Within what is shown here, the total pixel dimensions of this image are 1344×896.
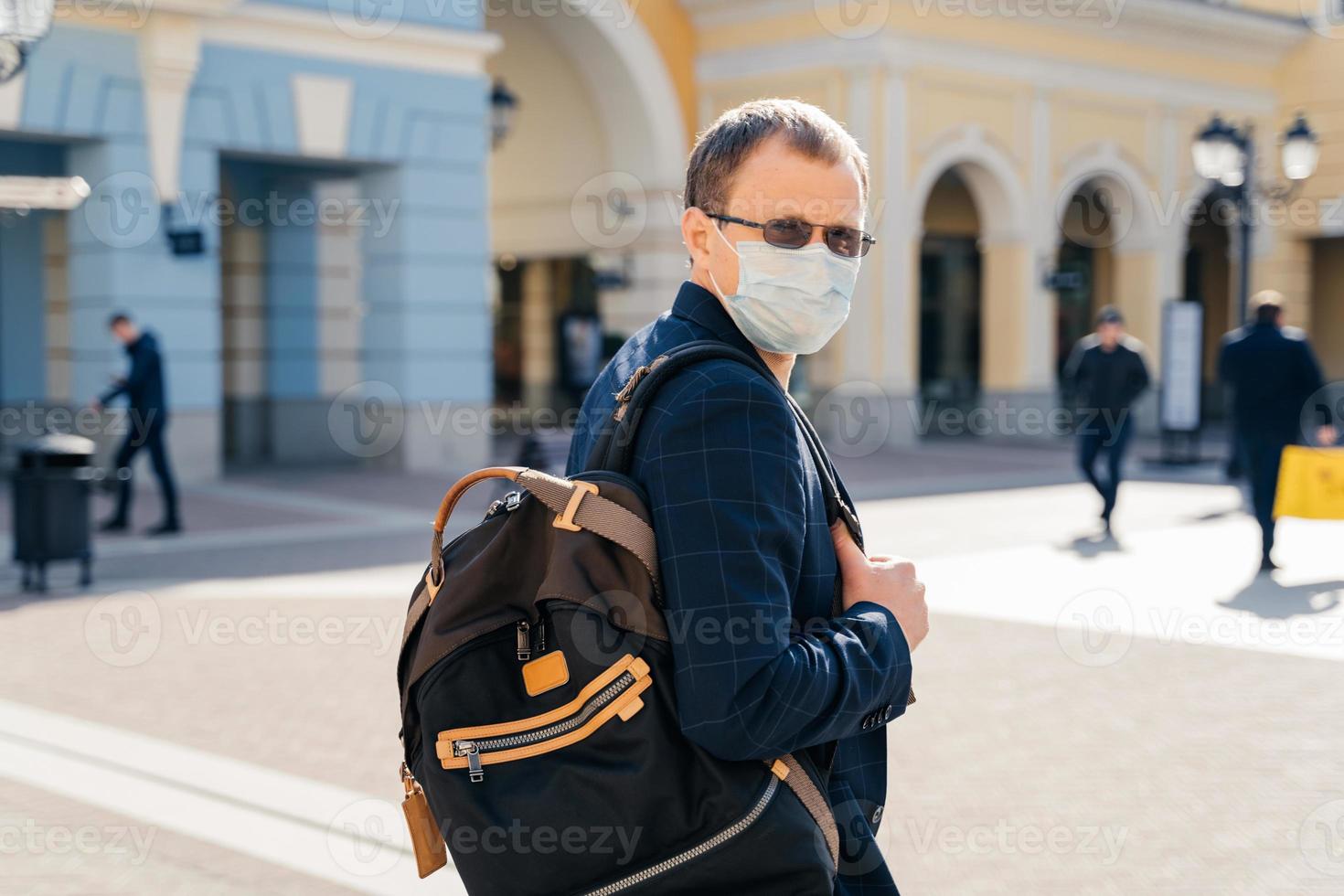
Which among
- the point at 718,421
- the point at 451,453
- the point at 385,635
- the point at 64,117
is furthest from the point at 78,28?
the point at 718,421

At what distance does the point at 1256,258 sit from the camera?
91.6 ft

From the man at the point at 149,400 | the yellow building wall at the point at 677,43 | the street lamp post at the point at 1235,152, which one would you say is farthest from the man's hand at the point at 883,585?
the yellow building wall at the point at 677,43

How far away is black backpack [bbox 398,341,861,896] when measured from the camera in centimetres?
173

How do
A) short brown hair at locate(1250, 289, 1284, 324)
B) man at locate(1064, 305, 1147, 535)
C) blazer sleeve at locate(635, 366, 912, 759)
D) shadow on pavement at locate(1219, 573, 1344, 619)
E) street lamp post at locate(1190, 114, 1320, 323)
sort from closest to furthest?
blazer sleeve at locate(635, 366, 912, 759) → shadow on pavement at locate(1219, 573, 1344, 619) → short brown hair at locate(1250, 289, 1284, 324) → man at locate(1064, 305, 1147, 535) → street lamp post at locate(1190, 114, 1320, 323)

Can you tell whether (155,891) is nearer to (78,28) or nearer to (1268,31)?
(78,28)

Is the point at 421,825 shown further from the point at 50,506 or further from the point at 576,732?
the point at 50,506

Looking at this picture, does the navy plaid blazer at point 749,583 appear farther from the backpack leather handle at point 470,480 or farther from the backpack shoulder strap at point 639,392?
the backpack leather handle at point 470,480

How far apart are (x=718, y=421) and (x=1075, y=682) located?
5635mm

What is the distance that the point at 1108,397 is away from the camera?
1246cm

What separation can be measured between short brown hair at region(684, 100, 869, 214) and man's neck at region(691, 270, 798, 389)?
98 millimetres

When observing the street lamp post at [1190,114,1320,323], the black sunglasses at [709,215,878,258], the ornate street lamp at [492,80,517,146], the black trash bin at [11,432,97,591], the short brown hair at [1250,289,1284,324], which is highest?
the ornate street lamp at [492,80,517,146]

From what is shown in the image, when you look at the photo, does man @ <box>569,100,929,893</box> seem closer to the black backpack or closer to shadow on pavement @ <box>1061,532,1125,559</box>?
the black backpack

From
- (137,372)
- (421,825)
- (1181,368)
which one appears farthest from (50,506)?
(1181,368)

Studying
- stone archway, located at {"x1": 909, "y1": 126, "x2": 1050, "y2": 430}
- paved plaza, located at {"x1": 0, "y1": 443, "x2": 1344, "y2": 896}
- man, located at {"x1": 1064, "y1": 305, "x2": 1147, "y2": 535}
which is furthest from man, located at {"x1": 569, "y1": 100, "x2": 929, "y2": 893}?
stone archway, located at {"x1": 909, "y1": 126, "x2": 1050, "y2": 430}
